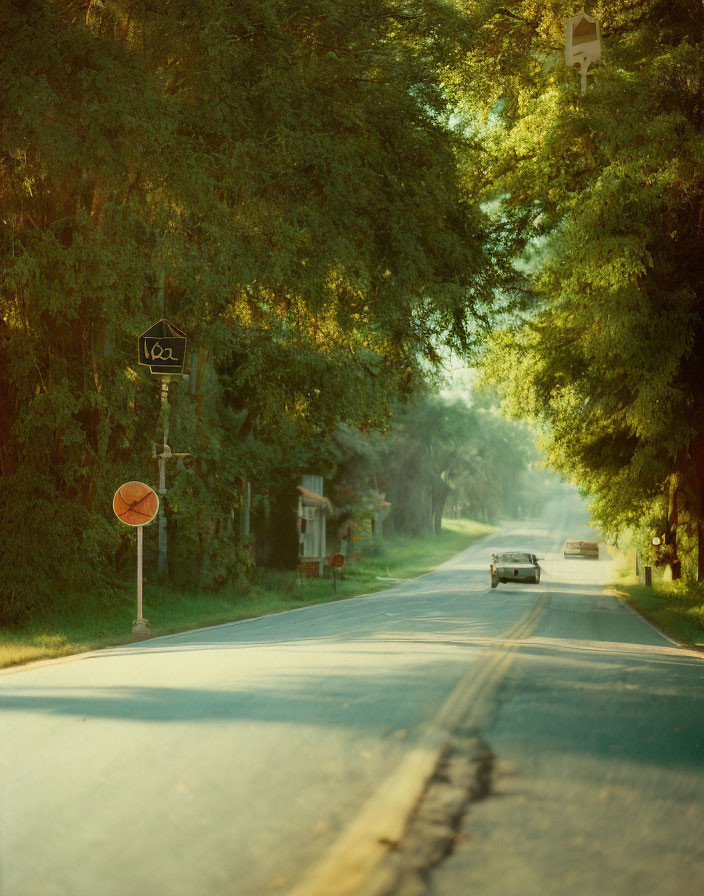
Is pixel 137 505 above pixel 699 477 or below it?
below

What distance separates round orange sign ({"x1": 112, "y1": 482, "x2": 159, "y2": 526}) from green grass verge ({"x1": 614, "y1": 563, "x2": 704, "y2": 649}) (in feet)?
33.3

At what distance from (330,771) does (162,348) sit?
14.6 m

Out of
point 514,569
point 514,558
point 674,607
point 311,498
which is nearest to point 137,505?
point 674,607

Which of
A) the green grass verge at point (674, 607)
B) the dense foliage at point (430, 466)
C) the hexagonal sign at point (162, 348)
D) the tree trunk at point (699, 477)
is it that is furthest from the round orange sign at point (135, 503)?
the tree trunk at point (699, 477)

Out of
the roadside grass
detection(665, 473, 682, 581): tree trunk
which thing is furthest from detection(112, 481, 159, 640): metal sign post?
detection(665, 473, 682, 581): tree trunk

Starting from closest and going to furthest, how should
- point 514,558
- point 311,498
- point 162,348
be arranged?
point 162,348 < point 514,558 < point 311,498

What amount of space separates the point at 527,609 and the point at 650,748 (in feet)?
70.5

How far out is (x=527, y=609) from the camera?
91.5ft

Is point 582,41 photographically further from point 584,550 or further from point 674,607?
point 584,550

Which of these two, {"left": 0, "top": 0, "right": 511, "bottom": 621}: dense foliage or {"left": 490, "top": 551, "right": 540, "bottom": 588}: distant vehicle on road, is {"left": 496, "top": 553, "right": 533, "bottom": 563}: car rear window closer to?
{"left": 490, "top": 551, "right": 540, "bottom": 588}: distant vehicle on road

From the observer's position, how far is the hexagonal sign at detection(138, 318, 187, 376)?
19297 mm

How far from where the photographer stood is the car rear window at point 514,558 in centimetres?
4369

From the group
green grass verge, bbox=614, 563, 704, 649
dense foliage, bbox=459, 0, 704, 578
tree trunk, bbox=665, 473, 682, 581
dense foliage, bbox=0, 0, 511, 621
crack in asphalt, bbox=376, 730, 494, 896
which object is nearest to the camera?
crack in asphalt, bbox=376, 730, 494, 896

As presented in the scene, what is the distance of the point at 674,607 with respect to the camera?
2864 cm
